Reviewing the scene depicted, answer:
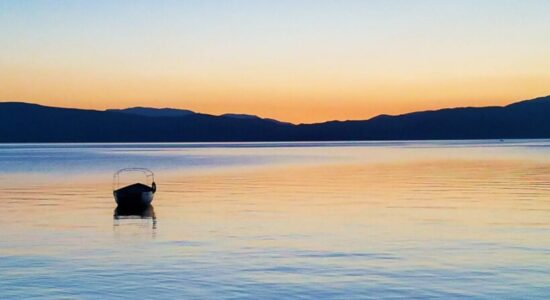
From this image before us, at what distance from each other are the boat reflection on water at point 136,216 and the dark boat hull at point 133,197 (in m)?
0.26

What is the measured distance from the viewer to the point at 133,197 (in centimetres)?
3722

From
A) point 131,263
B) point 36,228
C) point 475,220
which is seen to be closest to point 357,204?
point 475,220

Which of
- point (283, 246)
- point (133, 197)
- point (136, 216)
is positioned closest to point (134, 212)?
point (136, 216)

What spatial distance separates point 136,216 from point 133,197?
3.26m

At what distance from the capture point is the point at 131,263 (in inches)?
819

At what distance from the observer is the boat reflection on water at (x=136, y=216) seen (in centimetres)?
3119

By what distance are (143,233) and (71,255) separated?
5837 millimetres

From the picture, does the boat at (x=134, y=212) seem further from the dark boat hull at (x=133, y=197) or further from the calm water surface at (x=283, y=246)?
the calm water surface at (x=283, y=246)

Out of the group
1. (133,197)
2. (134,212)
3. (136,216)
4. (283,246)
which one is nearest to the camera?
A: (283,246)

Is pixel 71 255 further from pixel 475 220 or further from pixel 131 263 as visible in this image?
pixel 475 220

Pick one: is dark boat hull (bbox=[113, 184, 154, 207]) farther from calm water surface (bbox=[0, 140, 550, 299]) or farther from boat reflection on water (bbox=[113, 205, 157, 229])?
calm water surface (bbox=[0, 140, 550, 299])

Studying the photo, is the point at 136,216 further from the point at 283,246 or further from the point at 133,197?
the point at 283,246

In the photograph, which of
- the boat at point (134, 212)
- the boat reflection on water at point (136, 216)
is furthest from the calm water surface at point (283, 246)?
the boat at point (134, 212)

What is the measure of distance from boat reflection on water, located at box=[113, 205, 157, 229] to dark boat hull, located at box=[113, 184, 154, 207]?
0.26m
